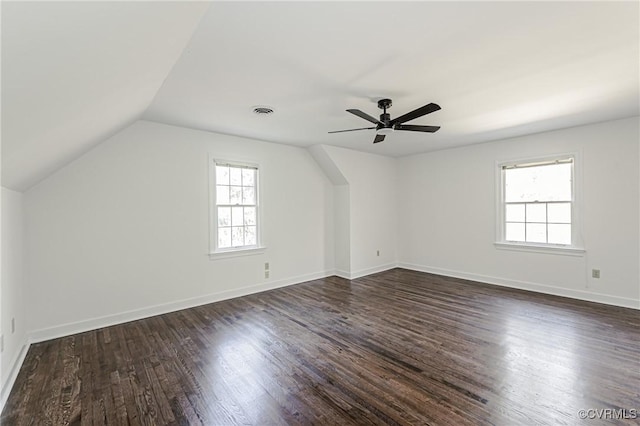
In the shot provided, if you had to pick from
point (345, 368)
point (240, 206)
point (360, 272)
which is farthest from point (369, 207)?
point (345, 368)

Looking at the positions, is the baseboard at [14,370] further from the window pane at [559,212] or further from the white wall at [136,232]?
the window pane at [559,212]

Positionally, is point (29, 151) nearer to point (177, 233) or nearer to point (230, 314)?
point (177, 233)

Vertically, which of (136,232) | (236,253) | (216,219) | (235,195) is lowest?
(236,253)

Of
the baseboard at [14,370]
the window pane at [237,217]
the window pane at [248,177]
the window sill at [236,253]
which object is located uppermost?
the window pane at [248,177]

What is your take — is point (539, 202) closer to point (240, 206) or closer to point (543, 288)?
point (543, 288)

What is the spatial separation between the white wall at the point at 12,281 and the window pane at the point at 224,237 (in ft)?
6.84

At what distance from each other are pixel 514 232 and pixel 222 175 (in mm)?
4889

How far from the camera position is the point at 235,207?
4520 millimetres

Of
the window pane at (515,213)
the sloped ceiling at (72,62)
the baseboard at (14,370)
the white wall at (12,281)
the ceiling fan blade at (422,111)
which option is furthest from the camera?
the window pane at (515,213)

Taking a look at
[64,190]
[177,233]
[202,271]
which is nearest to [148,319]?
[202,271]

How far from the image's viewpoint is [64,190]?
314 centimetres

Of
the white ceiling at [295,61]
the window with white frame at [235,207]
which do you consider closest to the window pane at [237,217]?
the window with white frame at [235,207]

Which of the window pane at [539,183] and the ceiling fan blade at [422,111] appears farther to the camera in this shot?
the window pane at [539,183]

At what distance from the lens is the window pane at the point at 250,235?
15.3 feet
